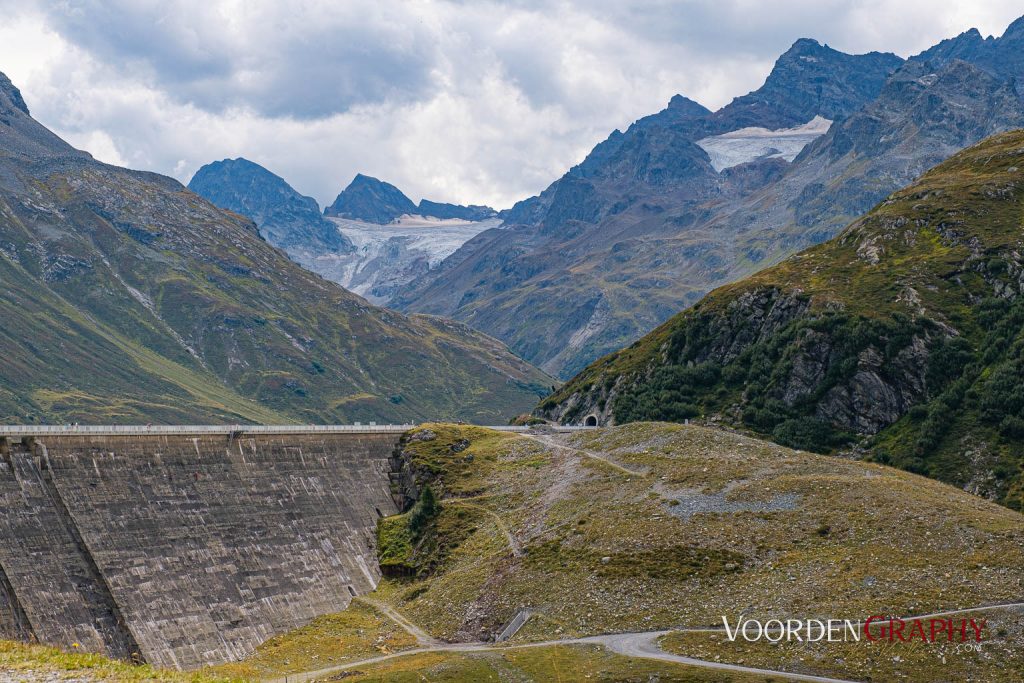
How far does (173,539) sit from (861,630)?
6892 centimetres

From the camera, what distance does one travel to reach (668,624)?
87562mm

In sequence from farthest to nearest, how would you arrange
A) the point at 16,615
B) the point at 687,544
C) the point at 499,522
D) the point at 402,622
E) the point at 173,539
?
the point at 499,522, the point at 402,622, the point at 173,539, the point at 687,544, the point at 16,615

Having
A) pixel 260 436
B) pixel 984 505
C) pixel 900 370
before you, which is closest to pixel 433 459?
pixel 260 436

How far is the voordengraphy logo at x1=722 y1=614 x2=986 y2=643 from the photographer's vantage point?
73438mm

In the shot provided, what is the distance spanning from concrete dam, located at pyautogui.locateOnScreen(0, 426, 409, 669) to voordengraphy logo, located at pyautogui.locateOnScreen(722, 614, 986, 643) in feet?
163

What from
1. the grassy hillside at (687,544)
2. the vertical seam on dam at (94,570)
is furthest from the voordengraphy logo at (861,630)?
the vertical seam on dam at (94,570)

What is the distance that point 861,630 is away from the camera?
3009 inches

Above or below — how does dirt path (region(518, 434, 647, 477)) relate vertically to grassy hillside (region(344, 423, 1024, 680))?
above

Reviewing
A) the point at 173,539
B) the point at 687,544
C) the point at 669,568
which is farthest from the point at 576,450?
the point at 173,539

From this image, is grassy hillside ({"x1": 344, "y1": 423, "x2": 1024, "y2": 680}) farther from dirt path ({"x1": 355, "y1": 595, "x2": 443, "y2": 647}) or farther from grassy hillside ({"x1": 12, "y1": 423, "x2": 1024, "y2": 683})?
dirt path ({"x1": 355, "y1": 595, "x2": 443, "y2": 647})

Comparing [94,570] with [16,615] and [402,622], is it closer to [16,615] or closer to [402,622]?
[16,615]

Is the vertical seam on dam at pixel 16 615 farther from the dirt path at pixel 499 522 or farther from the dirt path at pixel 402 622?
the dirt path at pixel 499 522

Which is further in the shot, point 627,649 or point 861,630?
point 627,649

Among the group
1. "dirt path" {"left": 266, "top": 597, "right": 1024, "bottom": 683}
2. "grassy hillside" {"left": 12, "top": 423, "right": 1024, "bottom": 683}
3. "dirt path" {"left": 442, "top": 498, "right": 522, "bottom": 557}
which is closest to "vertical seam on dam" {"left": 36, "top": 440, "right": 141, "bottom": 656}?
"grassy hillside" {"left": 12, "top": 423, "right": 1024, "bottom": 683}
